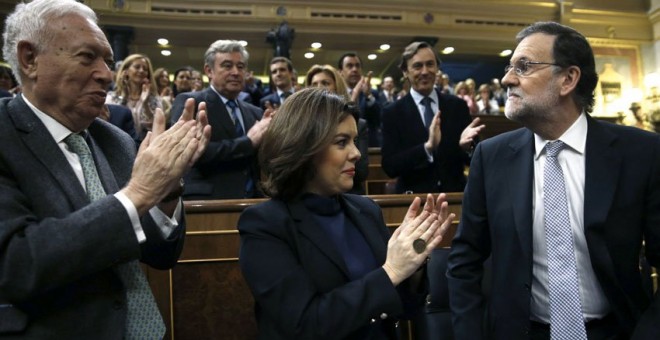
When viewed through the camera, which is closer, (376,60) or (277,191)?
(277,191)

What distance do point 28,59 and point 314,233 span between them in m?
0.75

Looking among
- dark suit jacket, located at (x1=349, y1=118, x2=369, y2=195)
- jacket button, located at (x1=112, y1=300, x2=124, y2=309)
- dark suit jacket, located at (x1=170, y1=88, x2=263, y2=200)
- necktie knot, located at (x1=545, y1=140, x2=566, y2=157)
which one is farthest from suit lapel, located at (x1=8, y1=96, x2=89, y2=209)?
dark suit jacket, located at (x1=349, y1=118, x2=369, y2=195)

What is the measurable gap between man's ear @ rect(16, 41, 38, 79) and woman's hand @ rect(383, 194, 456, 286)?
88cm

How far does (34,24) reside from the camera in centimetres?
117

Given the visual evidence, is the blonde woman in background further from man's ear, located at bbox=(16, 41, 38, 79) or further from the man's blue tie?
man's ear, located at bbox=(16, 41, 38, 79)

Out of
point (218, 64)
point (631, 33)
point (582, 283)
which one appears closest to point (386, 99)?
point (218, 64)

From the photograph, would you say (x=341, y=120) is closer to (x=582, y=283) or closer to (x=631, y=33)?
(x=582, y=283)

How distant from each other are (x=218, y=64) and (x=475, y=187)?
1830 millimetres

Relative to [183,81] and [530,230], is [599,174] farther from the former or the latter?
[183,81]

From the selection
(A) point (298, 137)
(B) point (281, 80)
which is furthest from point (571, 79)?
(B) point (281, 80)

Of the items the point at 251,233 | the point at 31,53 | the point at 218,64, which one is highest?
the point at 218,64

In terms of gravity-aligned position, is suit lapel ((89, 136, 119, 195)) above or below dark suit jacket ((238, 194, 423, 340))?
above

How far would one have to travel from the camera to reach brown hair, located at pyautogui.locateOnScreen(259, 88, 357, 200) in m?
1.37

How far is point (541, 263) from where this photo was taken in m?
1.54
